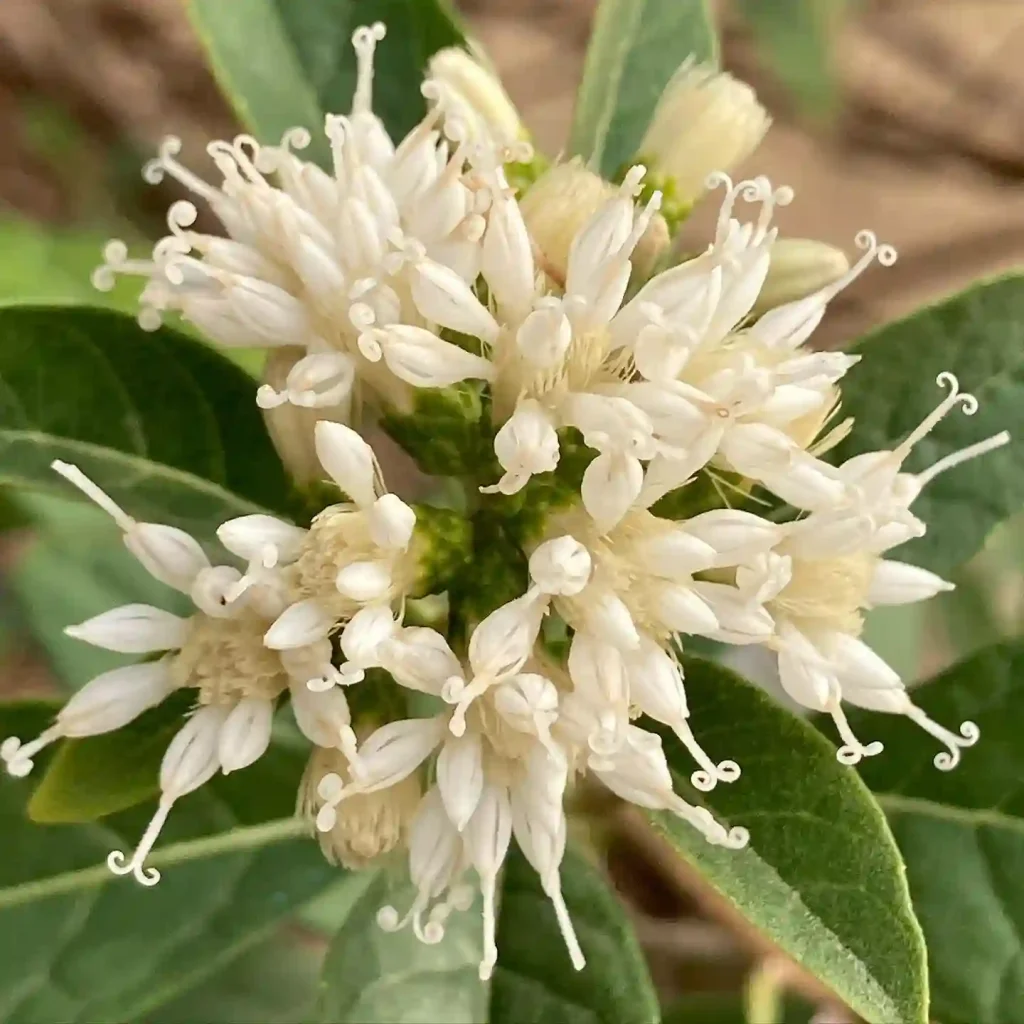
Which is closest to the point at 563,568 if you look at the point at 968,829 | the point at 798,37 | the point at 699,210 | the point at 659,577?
the point at 659,577

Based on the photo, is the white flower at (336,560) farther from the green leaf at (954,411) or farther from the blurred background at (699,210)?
the blurred background at (699,210)

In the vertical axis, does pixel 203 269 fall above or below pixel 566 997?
above

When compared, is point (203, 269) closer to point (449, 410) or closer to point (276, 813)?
point (449, 410)

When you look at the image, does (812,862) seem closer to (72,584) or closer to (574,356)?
(574,356)

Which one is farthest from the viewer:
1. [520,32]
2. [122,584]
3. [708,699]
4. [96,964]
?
[520,32]

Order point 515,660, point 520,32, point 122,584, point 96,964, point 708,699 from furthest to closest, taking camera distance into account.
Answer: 1. point 520,32
2. point 122,584
3. point 96,964
4. point 708,699
5. point 515,660

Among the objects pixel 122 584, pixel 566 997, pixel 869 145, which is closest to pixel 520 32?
pixel 869 145
